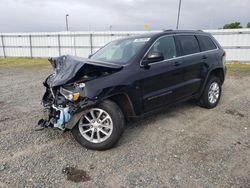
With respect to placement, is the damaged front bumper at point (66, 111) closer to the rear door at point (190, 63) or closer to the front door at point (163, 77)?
the front door at point (163, 77)

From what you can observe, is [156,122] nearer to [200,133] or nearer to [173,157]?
[200,133]

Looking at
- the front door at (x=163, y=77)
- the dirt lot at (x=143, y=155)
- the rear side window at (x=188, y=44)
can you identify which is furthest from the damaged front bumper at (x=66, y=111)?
the rear side window at (x=188, y=44)

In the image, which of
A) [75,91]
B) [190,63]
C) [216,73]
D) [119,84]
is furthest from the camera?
[216,73]

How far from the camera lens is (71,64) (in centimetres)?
312

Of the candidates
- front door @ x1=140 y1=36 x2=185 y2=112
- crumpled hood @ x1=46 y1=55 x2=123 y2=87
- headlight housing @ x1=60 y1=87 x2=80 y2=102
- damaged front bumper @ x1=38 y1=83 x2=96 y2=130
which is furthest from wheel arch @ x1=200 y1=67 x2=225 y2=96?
headlight housing @ x1=60 y1=87 x2=80 y2=102

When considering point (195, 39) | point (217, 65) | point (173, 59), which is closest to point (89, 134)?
point (173, 59)

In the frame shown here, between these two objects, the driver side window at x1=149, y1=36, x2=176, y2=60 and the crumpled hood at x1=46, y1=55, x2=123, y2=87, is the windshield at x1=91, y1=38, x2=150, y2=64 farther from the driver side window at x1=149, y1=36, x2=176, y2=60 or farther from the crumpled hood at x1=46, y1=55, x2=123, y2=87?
the crumpled hood at x1=46, y1=55, x2=123, y2=87

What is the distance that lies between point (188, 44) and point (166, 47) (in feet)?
2.49

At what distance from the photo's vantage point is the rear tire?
469cm

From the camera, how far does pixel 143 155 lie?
9.64ft

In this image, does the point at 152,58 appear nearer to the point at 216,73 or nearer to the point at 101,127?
the point at 101,127

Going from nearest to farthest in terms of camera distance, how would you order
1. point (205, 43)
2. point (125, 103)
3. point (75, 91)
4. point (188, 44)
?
point (75, 91) < point (125, 103) < point (188, 44) < point (205, 43)

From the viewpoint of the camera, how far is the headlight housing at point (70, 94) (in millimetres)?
2834

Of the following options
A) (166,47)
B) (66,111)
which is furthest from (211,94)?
(66,111)
